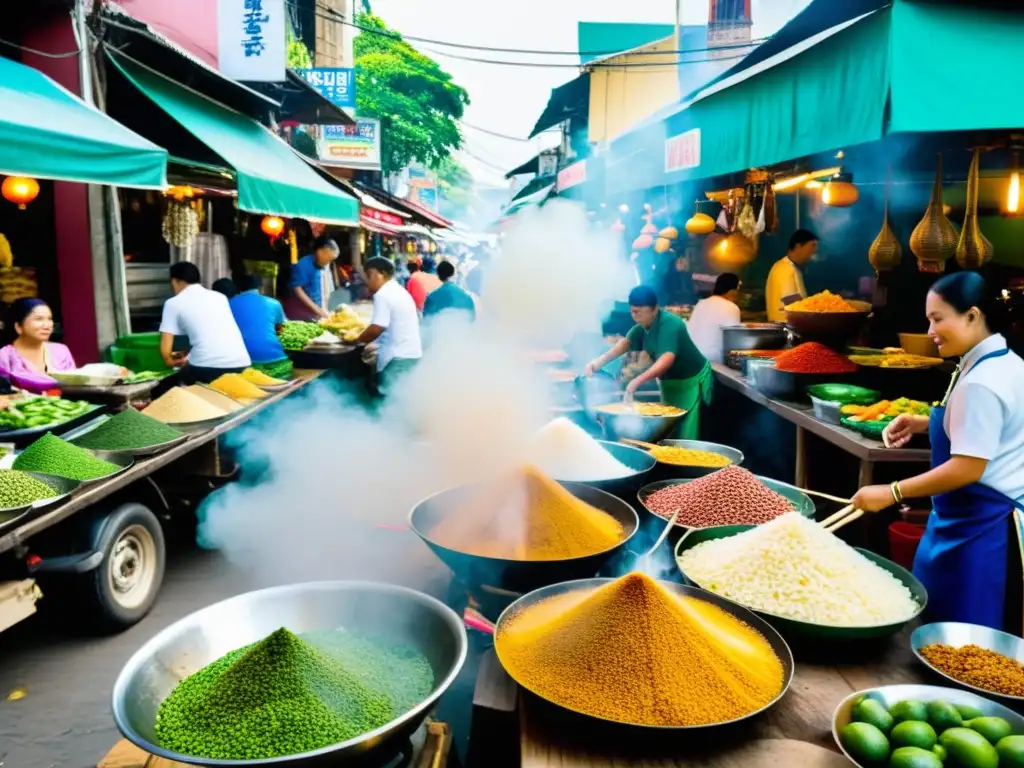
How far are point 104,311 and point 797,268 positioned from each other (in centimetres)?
720

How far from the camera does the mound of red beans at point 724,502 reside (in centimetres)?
266

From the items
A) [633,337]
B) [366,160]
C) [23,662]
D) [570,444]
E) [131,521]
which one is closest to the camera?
[570,444]

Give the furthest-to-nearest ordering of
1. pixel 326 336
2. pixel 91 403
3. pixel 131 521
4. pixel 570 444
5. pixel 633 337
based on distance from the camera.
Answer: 1. pixel 326 336
2. pixel 633 337
3. pixel 91 403
4. pixel 131 521
5. pixel 570 444

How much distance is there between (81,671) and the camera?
12.3 ft

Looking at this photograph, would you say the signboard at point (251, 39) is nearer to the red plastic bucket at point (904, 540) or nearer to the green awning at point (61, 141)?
the green awning at point (61, 141)

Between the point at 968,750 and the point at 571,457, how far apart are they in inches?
76.7

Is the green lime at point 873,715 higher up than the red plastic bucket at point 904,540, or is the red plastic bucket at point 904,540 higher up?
the green lime at point 873,715

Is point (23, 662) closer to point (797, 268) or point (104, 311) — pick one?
point (104, 311)

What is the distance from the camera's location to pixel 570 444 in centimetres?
329

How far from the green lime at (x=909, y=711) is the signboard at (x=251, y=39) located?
31.7 ft

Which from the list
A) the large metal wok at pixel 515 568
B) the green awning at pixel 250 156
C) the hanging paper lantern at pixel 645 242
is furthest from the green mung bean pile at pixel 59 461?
the hanging paper lantern at pixel 645 242

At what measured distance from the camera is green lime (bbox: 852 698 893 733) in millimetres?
1544

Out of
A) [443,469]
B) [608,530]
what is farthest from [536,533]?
[443,469]

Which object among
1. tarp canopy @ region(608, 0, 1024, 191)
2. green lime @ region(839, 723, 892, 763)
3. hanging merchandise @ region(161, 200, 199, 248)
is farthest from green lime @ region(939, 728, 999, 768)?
hanging merchandise @ region(161, 200, 199, 248)
